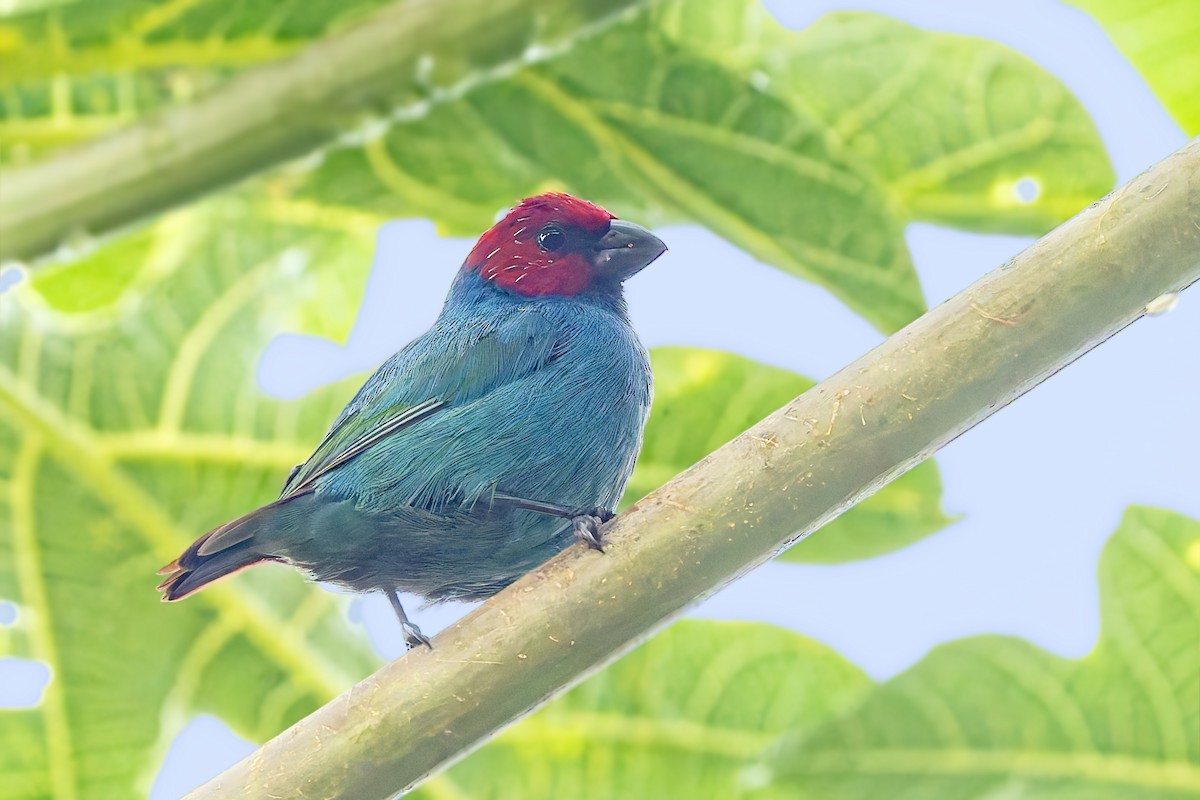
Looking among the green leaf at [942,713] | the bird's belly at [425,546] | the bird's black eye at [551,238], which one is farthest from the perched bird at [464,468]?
the green leaf at [942,713]

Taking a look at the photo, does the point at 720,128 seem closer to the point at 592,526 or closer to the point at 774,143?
the point at 774,143

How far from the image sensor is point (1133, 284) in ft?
5.43

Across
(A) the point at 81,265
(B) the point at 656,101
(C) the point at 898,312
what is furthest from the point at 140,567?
(C) the point at 898,312

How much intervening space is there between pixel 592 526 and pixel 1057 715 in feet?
4.97

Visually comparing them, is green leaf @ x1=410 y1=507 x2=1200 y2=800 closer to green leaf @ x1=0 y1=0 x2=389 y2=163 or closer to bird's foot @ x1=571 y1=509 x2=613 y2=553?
bird's foot @ x1=571 y1=509 x2=613 y2=553

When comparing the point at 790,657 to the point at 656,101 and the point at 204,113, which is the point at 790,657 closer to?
the point at 656,101

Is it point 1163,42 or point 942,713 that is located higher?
point 1163,42

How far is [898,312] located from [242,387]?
1.62 m

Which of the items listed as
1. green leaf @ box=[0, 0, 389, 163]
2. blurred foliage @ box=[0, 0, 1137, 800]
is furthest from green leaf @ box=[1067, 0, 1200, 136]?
green leaf @ box=[0, 0, 389, 163]

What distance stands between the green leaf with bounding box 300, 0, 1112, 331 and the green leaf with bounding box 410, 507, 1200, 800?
78cm

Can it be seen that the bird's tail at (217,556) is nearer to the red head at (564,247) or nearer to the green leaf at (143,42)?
the red head at (564,247)

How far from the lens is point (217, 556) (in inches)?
88.7

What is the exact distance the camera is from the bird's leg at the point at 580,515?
5.90 feet

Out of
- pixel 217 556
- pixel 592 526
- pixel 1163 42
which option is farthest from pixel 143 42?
pixel 1163 42
